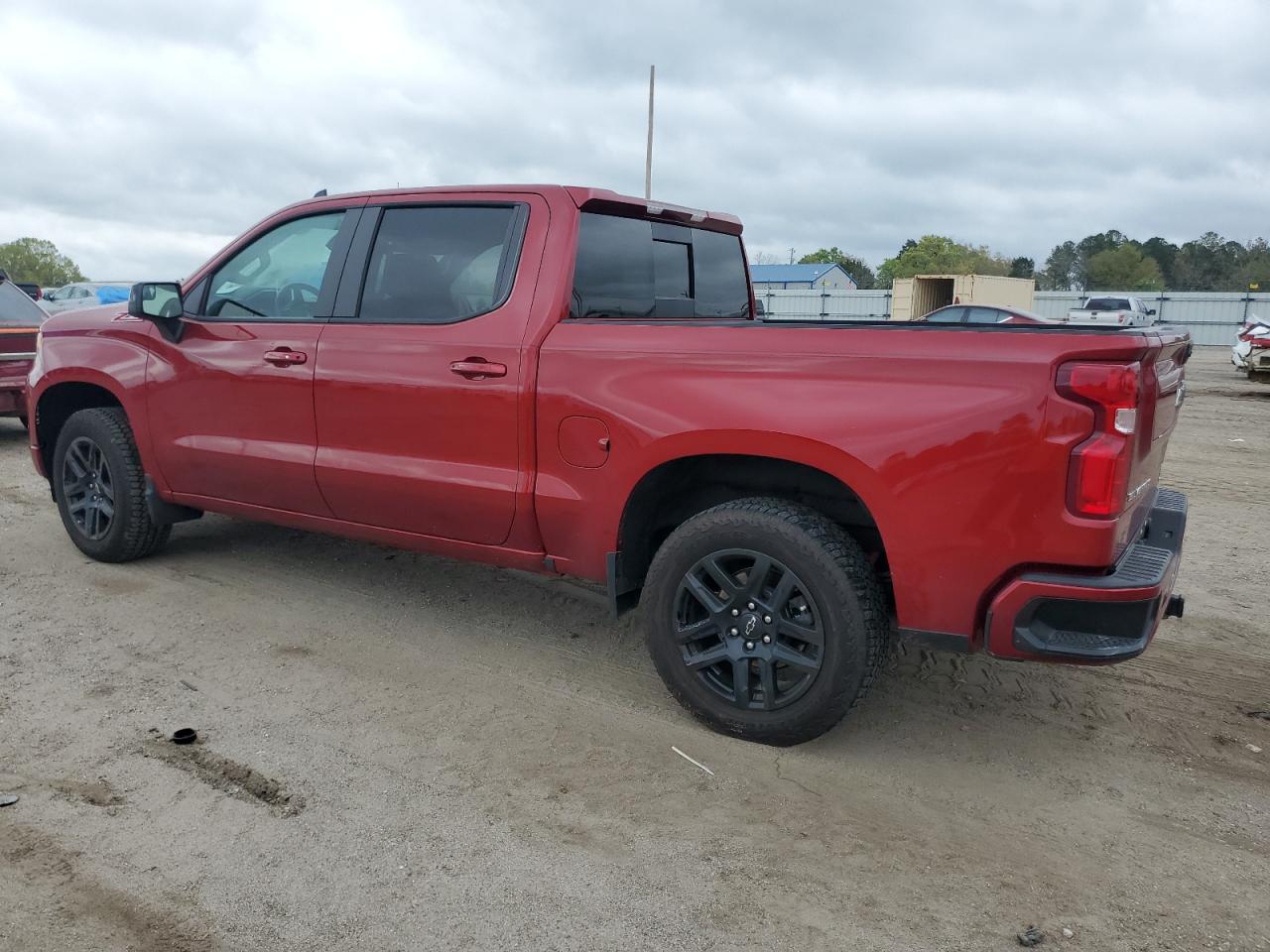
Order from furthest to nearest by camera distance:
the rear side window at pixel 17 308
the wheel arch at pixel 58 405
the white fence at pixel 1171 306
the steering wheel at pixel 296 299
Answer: the white fence at pixel 1171 306
the rear side window at pixel 17 308
the wheel arch at pixel 58 405
the steering wheel at pixel 296 299

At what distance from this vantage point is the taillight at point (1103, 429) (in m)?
2.75

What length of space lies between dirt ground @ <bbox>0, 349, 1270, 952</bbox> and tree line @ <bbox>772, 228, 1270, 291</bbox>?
6777 cm

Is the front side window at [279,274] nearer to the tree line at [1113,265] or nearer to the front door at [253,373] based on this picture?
the front door at [253,373]

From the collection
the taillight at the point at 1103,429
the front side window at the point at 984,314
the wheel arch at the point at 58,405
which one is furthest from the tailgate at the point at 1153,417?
the front side window at the point at 984,314

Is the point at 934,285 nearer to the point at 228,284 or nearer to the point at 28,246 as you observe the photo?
the point at 228,284

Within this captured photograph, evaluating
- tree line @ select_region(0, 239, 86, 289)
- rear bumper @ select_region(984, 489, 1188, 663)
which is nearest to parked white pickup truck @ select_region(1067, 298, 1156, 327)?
rear bumper @ select_region(984, 489, 1188, 663)

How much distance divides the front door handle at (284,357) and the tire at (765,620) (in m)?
1.93

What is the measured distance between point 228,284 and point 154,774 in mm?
2506

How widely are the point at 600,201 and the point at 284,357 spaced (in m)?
1.58

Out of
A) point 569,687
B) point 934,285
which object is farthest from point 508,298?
point 934,285

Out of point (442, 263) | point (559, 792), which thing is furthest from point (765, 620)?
point (442, 263)

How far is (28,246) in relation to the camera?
73.4 metres

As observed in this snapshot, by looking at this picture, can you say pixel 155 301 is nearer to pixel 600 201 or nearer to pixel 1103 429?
pixel 600 201

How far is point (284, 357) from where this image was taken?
4.44 meters
